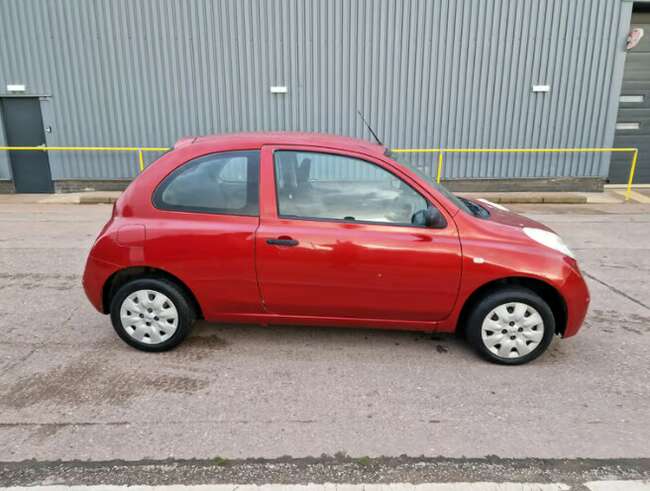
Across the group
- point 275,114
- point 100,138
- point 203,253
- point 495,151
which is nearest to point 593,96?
point 495,151

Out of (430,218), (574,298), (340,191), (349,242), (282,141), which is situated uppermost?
(282,141)

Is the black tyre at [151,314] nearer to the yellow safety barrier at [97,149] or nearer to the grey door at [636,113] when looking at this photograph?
the yellow safety barrier at [97,149]

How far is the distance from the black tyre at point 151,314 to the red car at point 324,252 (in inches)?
0.4

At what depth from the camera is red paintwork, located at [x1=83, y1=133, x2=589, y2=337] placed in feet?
10.6

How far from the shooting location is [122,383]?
3.15m

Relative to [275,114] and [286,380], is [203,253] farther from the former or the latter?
[275,114]

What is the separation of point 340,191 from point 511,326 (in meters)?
1.60

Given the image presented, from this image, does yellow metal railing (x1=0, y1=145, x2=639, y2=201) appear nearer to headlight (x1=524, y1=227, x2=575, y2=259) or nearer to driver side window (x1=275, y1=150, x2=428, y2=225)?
headlight (x1=524, y1=227, x2=575, y2=259)

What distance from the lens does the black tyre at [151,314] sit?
3412 millimetres

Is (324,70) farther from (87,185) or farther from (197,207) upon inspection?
(197,207)

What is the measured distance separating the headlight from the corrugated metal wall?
7588mm

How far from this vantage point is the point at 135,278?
3.50m

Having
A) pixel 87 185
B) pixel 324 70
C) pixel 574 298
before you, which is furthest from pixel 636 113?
pixel 87 185

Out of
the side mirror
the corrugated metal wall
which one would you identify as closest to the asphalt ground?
the side mirror
